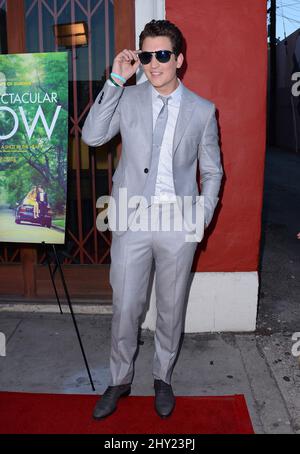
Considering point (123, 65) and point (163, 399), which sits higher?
point (123, 65)

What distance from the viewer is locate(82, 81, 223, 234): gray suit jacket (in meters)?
2.83

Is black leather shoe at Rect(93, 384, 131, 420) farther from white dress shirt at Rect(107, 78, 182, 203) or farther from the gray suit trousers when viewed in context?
white dress shirt at Rect(107, 78, 182, 203)

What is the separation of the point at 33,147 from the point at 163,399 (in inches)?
76.4

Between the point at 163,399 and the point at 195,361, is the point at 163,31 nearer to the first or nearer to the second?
the point at 163,399

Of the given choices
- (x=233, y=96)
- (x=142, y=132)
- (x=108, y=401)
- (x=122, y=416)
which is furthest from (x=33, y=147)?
(x=122, y=416)

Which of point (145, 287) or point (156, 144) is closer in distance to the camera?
point (156, 144)

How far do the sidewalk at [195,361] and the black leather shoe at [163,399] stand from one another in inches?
8.2

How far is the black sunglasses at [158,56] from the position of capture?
2.69 meters

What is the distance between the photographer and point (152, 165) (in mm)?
2867

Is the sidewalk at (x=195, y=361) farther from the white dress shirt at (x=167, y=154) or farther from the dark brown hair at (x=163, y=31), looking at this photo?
the dark brown hair at (x=163, y=31)

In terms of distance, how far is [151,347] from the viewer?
156 inches

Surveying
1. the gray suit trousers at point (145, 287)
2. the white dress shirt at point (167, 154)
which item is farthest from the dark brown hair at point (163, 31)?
the gray suit trousers at point (145, 287)

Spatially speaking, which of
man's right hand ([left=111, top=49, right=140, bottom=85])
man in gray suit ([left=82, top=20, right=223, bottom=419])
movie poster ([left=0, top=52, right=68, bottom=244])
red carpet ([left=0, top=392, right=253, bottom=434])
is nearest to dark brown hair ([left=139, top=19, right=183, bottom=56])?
man in gray suit ([left=82, top=20, right=223, bottom=419])

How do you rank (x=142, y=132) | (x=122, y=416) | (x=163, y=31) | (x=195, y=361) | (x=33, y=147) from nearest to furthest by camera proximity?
(x=163, y=31) < (x=142, y=132) < (x=122, y=416) < (x=33, y=147) < (x=195, y=361)
